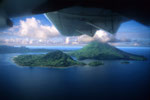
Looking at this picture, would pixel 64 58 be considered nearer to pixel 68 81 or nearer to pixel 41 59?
pixel 41 59

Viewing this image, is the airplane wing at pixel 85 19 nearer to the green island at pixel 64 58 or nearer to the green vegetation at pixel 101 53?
the green island at pixel 64 58

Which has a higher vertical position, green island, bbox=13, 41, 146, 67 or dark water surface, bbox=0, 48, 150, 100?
green island, bbox=13, 41, 146, 67

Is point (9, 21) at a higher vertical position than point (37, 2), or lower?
lower

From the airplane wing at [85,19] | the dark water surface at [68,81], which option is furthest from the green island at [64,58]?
the airplane wing at [85,19]

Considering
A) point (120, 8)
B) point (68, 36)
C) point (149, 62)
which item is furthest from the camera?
point (149, 62)

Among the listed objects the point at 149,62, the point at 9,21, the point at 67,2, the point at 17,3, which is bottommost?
the point at 149,62

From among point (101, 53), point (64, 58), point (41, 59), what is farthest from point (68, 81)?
point (41, 59)

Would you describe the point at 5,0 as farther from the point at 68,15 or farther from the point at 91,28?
the point at 91,28

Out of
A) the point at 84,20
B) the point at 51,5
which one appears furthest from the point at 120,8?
the point at 51,5

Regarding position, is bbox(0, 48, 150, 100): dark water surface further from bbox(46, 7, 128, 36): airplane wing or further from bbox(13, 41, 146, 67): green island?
bbox(46, 7, 128, 36): airplane wing

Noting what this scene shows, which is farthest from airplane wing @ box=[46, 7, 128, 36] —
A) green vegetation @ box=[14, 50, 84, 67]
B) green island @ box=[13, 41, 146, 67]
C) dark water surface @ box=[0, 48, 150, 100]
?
green vegetation @ box=[14, 50, 84, 67]

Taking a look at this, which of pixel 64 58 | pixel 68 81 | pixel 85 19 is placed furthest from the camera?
pixel 68 81
